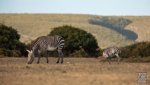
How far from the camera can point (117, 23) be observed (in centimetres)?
16000

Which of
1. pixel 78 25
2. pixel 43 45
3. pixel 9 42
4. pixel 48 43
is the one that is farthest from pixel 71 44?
pixel 78 25

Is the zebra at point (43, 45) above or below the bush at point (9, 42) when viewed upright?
above

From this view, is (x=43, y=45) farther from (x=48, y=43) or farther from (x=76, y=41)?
(x=76, y=41)

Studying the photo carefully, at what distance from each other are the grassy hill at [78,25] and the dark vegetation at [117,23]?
36.1 inches

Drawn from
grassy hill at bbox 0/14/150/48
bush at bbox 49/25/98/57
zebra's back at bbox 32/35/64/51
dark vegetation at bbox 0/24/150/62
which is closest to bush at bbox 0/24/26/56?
dark vegetation at bbox 0/24/150/62

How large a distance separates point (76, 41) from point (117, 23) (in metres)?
96.7

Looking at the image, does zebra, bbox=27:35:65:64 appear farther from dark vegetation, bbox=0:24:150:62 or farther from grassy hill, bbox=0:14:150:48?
grassy hill, bbox=0:14:150:48

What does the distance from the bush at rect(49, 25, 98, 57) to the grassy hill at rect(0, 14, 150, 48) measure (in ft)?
137

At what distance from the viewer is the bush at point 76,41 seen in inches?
2492

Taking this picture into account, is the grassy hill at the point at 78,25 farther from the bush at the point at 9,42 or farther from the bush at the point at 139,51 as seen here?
the bush at the point at 139,51

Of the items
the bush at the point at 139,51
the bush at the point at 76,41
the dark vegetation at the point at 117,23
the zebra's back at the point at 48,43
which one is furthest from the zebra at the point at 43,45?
the dark vegetation at the point at 117,23

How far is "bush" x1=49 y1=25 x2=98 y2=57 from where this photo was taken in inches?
2492

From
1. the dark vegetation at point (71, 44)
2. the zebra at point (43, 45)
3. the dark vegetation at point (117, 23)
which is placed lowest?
the dark vegetation at point (117, 23)

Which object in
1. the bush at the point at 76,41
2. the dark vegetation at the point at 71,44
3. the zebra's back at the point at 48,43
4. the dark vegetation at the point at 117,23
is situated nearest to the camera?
the zebra's back at the point at 48,43
